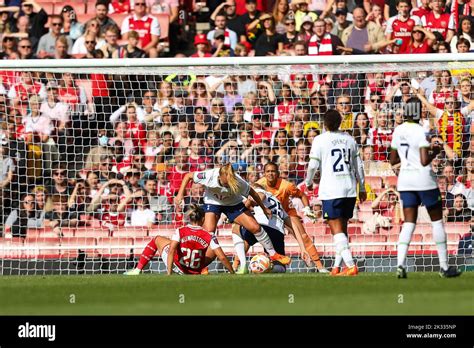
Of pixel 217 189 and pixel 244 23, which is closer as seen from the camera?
pixel 217 189

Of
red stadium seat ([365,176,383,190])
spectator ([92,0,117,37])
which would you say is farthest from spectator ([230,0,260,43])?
red stadium seat ([365,176,383,190])

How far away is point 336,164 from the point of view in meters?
15.7

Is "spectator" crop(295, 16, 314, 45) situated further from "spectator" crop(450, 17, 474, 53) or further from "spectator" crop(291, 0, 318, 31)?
"spectator" crop(450, 17, 474, 53)

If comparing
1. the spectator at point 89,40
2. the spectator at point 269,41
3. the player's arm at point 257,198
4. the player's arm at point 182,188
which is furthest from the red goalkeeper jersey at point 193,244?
the spectator at point 89,40

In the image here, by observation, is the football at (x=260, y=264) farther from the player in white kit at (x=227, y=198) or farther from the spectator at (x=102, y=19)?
the spectator at (x=102, y=19)

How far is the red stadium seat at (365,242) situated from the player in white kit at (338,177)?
361cm

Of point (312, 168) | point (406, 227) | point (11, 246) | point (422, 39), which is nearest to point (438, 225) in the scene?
point (406, 227)

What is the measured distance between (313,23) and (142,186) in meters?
5.02

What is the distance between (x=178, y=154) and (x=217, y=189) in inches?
108

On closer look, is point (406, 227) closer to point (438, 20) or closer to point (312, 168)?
point (312, 168)

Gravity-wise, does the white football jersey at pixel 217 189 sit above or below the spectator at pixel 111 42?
below

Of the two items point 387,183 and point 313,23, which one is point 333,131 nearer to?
point 387,183

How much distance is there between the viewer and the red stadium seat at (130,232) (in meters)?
19.9

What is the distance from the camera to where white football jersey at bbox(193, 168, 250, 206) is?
1762 cm
